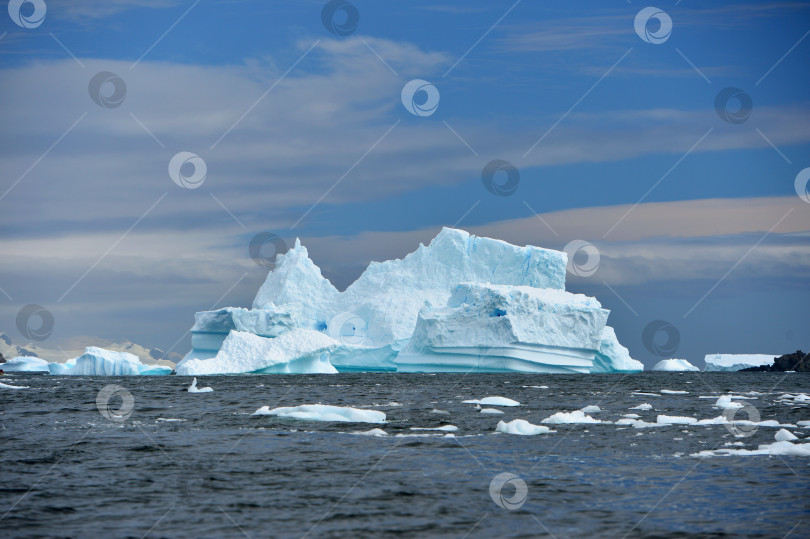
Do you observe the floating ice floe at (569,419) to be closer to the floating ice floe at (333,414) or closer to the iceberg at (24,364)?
the floating ice floe at (333,414)

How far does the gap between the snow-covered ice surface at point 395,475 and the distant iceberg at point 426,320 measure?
74.8ft

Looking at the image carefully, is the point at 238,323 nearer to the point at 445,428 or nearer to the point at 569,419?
the point at 569,419

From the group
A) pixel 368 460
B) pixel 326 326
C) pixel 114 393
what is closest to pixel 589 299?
pixel 326 326

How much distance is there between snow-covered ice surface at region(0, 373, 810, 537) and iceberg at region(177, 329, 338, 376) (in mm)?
19317

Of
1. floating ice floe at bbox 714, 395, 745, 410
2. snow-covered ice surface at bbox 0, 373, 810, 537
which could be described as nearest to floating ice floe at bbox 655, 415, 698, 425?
snow-covered ice surface at bbox 0, 373, 810, 537

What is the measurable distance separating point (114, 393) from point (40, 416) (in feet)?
33.6

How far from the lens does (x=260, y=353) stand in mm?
40250

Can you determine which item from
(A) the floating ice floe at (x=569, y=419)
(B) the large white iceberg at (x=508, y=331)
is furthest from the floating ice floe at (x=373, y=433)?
(B) the large white iceberg at (x=508, y=331)

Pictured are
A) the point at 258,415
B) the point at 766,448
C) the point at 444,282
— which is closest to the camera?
the point at 766,448

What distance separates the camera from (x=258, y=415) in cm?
2027

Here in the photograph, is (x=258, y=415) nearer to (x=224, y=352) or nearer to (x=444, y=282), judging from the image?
(x=224, y=352)

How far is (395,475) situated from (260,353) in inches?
1154

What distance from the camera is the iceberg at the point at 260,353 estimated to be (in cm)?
4025

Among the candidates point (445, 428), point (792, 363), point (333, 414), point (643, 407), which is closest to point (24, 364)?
point (333, 414)
